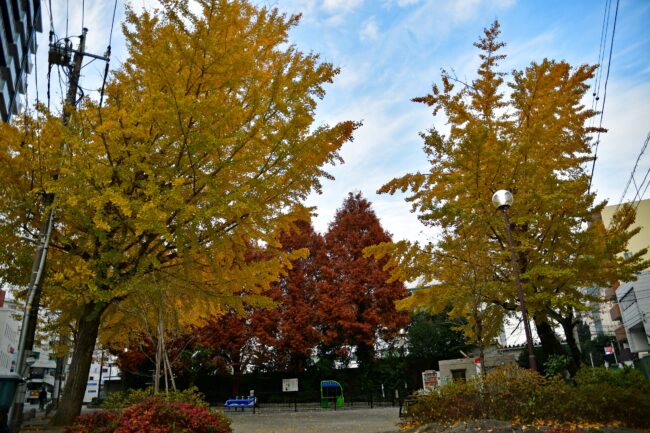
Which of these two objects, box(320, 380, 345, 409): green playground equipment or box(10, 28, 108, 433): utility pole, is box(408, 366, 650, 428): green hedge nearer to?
box(10, 28, 108, 433): utility pole

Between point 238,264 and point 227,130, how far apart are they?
2.59 meters

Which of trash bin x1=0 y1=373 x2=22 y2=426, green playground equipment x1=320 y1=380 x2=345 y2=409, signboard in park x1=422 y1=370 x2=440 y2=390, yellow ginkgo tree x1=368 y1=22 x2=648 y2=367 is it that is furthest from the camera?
green playground equipment x1=320 y1=380 x2=345 y2=409

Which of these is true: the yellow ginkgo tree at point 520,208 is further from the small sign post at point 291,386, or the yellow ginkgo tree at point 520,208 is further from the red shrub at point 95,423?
the small sign post at point 291,386

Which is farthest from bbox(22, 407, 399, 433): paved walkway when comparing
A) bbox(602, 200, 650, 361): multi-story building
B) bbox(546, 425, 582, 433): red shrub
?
bbox(602, 200, 650, 361): multi-story building

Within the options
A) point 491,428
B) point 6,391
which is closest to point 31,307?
point 6,391

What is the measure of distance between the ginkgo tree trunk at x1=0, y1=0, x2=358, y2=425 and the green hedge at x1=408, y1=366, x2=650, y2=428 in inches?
157

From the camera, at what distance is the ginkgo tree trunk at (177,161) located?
230 inches

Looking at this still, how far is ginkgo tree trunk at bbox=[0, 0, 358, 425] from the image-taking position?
19.1 feet

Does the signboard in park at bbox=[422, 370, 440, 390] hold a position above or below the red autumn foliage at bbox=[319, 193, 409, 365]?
below

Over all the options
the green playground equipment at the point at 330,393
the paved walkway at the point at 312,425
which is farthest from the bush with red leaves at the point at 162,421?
the green playground equipment at the point at 330,393

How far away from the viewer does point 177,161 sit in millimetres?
6340

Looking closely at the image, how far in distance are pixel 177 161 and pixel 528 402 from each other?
6912mm

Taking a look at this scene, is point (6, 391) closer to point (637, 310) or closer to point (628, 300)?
point (637, 310)

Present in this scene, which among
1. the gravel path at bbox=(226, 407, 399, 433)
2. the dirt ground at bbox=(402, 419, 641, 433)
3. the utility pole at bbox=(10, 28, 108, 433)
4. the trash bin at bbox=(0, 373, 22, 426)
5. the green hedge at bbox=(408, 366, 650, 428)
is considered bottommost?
the gravel path at bbox=(226, 407, 399, 433)
